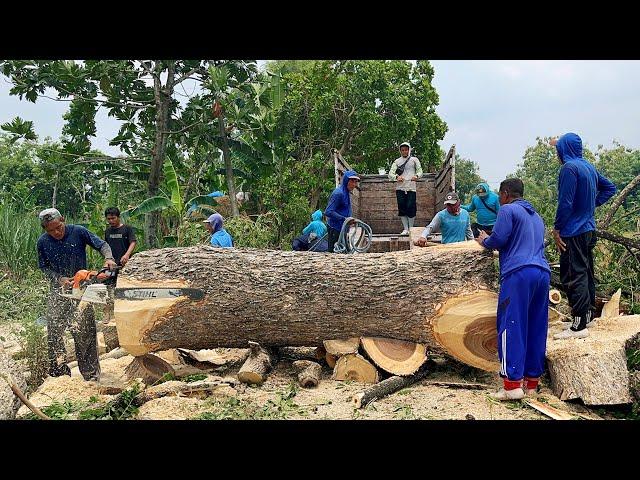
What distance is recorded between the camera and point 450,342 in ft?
17.2

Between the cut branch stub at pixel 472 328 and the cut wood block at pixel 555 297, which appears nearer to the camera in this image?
the cut branch stub at pixel 472 328

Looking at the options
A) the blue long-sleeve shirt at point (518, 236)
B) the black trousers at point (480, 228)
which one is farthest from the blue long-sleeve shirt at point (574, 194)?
the black trousers at point (480, 228)

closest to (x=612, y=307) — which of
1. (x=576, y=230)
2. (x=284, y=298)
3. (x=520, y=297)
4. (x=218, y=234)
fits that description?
(x=576, y=230)

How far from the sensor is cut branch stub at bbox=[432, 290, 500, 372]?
5098 mm

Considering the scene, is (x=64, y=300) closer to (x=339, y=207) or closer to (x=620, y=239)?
(x=339, y=207)

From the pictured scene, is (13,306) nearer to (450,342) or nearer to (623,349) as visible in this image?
(450,342)

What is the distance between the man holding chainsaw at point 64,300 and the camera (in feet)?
18.5

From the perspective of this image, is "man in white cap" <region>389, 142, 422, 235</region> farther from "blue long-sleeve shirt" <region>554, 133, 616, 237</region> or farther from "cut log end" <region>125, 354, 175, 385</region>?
"cut log end" <region>125, 354, 175, 385</region>

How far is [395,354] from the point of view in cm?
542

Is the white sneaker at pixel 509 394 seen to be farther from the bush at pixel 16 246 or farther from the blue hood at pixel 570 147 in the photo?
the bush at pixel 16 246

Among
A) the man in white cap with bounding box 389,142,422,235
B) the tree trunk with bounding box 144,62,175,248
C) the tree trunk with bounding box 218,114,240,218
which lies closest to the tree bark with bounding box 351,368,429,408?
the man in white cap with bounding box 389,142,422,235

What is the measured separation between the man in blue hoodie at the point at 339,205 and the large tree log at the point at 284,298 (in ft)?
6.46
